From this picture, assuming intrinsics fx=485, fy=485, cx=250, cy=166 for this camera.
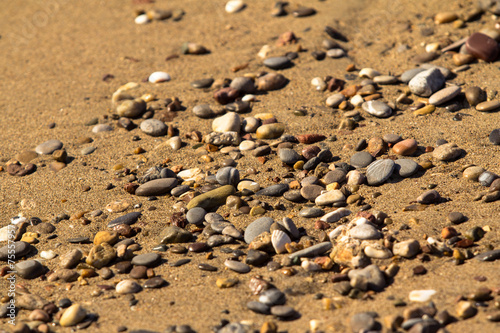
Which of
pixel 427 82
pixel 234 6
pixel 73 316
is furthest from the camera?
pixel 234 6

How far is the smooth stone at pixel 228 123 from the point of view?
3525mm

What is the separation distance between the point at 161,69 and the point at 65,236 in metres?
2.09

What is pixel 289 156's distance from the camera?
10.3ft

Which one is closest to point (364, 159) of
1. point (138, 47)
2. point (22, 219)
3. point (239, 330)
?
point (239, 330)

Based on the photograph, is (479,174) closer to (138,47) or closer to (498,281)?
(498,281)

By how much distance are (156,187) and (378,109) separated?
1.65 metres

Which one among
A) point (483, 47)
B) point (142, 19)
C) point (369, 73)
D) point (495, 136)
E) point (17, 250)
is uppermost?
point (142, 19)

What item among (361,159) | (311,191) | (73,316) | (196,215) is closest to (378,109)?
(361,159)

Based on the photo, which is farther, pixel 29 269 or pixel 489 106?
pixel 489 106

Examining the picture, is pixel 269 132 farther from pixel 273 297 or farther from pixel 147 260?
pixel 273 297

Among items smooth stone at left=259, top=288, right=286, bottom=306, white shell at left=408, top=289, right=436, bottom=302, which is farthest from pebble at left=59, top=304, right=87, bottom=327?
white shell at left=408, top=289, right=436, bottom=302

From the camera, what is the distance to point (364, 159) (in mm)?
3062

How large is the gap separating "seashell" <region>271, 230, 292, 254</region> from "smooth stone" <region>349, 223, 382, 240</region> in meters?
0.33

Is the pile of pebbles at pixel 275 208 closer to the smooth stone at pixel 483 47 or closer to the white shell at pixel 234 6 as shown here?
the smooth stone at pixel 483 47
